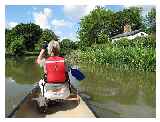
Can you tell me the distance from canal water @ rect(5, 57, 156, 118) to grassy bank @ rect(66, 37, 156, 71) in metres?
0.15

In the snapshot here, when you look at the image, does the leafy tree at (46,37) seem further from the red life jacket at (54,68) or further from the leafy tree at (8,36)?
the red life jacket at (54,68)

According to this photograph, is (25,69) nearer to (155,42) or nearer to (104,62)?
(104,62)

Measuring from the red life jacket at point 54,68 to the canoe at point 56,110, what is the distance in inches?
14.1

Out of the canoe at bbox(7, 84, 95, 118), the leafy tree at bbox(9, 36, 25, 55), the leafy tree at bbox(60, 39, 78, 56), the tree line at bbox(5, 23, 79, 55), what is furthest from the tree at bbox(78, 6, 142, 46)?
the canoe at bbox(7, 84, 95, 118)

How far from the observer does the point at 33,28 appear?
656 centimetres

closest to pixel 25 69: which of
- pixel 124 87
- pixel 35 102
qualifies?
pixel 124 87

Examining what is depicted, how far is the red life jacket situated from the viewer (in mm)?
5281

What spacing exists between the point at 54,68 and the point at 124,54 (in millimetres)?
3505

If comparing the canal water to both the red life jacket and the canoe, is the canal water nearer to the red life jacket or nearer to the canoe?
the canoe

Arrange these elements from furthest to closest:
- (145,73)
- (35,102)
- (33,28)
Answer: (145,73)
(33,28)
(35,102)

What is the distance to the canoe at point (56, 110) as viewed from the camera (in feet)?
17.6

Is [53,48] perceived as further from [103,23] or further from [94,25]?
[103,23]

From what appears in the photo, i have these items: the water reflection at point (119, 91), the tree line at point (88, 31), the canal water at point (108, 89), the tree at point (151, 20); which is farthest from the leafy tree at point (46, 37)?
the tree at point (151, 20)

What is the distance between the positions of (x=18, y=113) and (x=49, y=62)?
2.35ft
